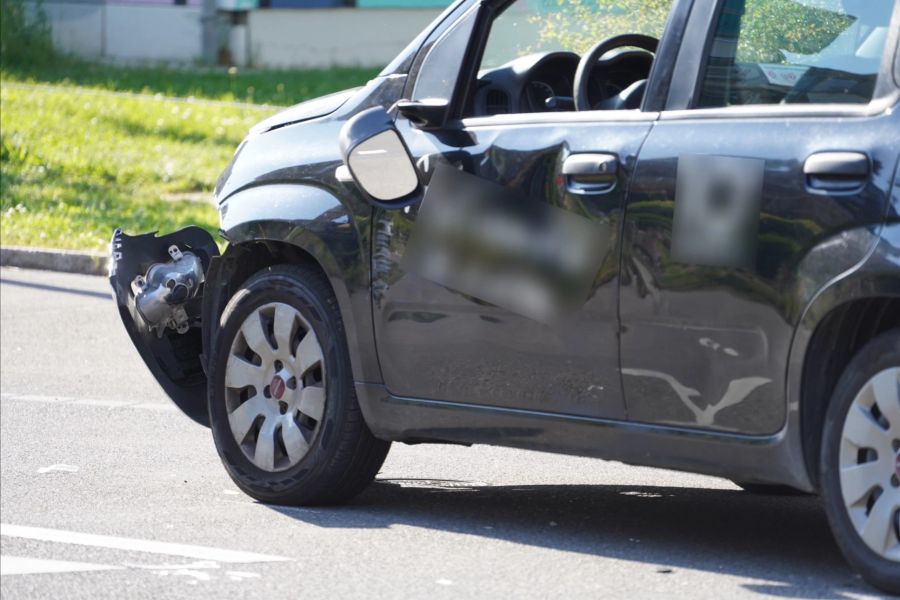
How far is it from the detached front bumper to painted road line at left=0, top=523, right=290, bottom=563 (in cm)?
104

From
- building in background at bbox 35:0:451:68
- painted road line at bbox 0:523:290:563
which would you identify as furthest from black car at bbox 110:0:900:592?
building in background at bbox 35:0:451:68

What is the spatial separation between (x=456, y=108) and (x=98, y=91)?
17.2m

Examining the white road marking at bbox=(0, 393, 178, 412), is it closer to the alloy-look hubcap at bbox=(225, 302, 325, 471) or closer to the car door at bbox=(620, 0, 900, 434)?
the alloy-look hubcap at bbox=(225, 302, 325, 471)

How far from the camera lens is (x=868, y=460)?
15.5 feet

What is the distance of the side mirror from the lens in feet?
18.6

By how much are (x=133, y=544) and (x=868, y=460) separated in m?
2.22

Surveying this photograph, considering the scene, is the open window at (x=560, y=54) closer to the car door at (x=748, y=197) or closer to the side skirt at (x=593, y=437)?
the car door at (x=748, y=197)

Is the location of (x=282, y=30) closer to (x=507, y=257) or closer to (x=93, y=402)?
(x=93, y=402)

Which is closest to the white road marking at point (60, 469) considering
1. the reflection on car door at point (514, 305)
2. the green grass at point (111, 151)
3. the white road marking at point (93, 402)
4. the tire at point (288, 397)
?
the tire at point (288, 397)

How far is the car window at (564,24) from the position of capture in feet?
18.5

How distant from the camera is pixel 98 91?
22344 mm

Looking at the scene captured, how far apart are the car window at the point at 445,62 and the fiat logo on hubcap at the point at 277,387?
103 centimetres

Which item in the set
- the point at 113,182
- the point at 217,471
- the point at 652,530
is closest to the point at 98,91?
the point at 113,182

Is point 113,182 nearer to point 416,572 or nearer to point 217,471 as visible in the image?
point 217,471
